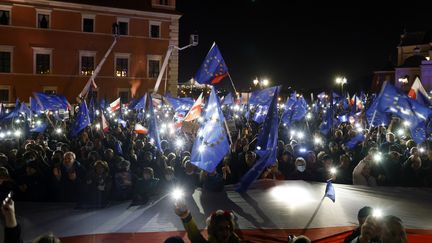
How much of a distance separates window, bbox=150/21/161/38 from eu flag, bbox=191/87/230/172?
121 feet

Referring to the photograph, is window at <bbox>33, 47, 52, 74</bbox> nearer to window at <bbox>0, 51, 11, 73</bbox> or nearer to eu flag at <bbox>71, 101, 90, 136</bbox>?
window at <bbox>0, 51, 11, 73</bbox>

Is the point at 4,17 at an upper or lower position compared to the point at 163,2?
lower

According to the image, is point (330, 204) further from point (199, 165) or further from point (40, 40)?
point (40, 40)

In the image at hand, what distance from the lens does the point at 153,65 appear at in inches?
1805

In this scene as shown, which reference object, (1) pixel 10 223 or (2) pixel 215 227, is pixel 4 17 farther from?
(2) pixel 215 227

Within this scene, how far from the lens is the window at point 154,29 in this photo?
4544 centimetres

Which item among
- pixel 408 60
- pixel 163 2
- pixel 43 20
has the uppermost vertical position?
pixel 163 2

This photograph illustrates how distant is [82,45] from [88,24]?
206cm

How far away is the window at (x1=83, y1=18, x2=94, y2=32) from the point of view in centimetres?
4300

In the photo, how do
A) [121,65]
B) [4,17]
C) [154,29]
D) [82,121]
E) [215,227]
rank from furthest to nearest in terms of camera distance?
[154,29] → [121,65] → [4,17] → [82,121] → [215,227]

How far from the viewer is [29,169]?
7684 millimetres

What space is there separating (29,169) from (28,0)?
36.7 m

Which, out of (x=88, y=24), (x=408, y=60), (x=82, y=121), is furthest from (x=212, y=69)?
(x=408, y=60)

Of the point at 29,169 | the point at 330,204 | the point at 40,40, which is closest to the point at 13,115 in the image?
the point at 29,169
